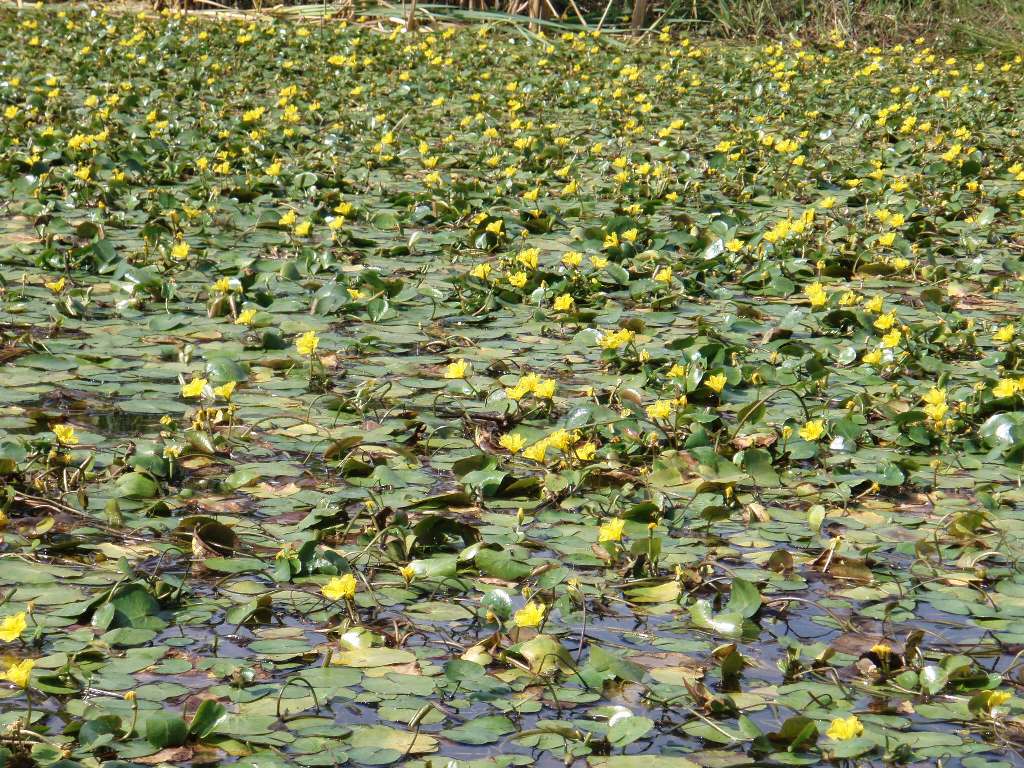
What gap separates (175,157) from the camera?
604cm

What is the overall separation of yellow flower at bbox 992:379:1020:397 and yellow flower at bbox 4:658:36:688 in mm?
2207

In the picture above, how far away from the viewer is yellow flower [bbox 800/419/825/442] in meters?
2.93

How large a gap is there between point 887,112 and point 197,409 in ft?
16.2

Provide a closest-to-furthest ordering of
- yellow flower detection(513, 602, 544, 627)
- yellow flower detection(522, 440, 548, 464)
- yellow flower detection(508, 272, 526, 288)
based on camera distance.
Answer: yellow flower detection(513, 602, 544, 627)
yellow flower detection(522, 440, 548, 464)
yellow flower detection(508, 272, 526, 288)

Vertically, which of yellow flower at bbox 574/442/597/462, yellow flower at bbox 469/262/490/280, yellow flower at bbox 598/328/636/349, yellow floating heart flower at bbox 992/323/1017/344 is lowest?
yellow flower at bbox 574/442/597/462

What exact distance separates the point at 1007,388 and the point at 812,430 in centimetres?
54

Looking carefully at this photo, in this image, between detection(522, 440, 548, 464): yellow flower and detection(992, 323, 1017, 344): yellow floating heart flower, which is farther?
detection(992, 323, 1017, 344): yellow floating heart flower

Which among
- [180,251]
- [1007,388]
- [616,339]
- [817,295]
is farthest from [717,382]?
[180,251]

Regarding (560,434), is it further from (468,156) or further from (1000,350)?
(468,156)

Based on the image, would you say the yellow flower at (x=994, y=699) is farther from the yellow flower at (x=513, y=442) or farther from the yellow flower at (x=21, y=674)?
the yellow flower at (x=21, y=674)

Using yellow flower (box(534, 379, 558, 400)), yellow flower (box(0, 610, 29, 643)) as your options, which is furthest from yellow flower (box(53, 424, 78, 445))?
yellow flower (box(534, 379, 558, 400))

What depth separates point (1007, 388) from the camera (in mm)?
3131

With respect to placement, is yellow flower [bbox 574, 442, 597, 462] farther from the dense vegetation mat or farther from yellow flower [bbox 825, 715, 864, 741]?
yellow flower [bbox 825, 715, 864, 741]

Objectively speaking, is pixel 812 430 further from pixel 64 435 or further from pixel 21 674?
pixel 21 674
